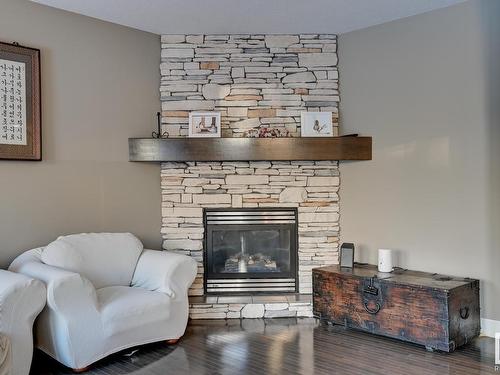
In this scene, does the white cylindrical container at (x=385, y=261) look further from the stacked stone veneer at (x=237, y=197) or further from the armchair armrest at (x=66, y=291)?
the armchair armrest at (x=66, y=291)

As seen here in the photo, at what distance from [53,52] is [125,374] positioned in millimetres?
2383

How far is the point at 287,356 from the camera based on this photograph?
2906mm

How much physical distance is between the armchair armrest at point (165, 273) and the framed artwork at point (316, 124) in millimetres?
1524

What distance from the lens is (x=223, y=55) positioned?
4004 millimetres

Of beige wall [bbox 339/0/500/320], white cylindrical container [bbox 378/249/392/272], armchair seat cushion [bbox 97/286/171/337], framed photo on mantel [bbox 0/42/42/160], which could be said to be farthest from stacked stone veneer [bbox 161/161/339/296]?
framed photo on mantel [bbox 0/42/42/160]

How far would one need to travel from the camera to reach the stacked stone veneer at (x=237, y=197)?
3996mm

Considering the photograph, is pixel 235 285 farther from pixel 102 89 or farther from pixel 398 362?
pixel 102 89

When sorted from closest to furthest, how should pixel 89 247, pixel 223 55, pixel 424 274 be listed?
pixel 89 247 < pixel 424 274 < pixel 223 55

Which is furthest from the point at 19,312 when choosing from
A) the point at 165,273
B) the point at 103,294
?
the point at 165,273

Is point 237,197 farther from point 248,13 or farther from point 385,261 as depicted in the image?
point 248,13

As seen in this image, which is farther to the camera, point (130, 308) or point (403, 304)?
point (403, 304)

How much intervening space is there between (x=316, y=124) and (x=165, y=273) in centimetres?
181

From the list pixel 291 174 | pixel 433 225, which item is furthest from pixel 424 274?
pixel 291 174

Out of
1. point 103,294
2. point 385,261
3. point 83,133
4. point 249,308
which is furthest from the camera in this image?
point 249,308
